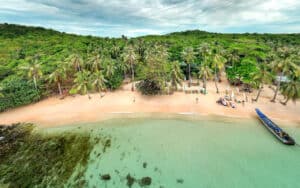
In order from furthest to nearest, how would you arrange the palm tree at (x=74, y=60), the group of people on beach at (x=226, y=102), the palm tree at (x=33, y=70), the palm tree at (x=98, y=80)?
the palm tree at (x=74, y=60) < the palm tree at (x=98, y=80) < the palm tree at (x=33, y=70) < the group of people on beach at (x=226, y=102)

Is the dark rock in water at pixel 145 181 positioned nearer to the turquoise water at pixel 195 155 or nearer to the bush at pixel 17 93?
the turquoise water at pixel 195 155

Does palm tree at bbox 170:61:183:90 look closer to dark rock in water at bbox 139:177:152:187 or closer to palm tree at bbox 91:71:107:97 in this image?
palm tree at bbox 91:71:107:97

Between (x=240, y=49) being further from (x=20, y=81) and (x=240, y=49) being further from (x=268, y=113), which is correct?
(x=20, y=81)

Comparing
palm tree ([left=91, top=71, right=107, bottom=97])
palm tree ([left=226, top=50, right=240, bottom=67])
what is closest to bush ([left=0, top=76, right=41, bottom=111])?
palm tree ([left=91, top=71, right=107, bottom=97])

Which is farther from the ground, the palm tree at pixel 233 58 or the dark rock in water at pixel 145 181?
the palm tree at pixel 233 58

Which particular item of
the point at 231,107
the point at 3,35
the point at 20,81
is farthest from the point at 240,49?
the point at 3,35

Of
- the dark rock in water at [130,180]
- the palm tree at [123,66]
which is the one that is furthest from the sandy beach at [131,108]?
the dark rock in water at [130,180]

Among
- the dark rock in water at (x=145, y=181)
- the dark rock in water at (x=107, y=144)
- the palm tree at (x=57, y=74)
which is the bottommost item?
the dark rock in water at (x=145, y=181)

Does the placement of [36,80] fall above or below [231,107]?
above
